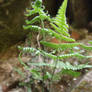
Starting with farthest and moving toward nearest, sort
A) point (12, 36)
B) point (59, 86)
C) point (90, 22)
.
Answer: point (90, 22) < point (12, 36) < point (59, 86)

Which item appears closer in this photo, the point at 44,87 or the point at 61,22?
the point at 61,22

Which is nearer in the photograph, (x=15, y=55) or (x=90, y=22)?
(x=15, y=55)

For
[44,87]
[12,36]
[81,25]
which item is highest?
[12,36]

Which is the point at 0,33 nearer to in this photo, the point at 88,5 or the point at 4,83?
the point at 4,83

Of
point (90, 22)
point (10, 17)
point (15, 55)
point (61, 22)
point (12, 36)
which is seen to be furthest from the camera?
point (90, 22)

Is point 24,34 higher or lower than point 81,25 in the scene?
higher

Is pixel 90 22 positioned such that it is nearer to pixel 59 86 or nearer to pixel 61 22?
pixel 59 86

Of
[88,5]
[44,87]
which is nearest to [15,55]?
[44,87]

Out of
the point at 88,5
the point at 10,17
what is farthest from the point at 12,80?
the point at 88,5

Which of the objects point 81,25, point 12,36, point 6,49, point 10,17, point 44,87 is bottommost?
point 81,25
